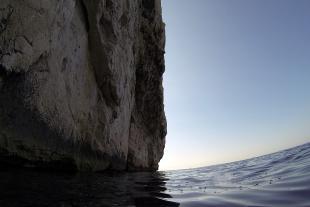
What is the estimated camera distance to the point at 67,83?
10.2 m

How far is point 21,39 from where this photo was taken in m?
7.36

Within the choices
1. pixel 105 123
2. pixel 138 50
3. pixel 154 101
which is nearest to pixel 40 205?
pixel 105 123

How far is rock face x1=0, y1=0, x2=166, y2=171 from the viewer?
7.36 metres

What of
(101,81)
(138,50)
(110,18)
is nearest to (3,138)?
(101,81)

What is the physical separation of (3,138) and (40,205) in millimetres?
3964

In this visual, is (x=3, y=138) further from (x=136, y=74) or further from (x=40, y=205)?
(x=136, y=74)

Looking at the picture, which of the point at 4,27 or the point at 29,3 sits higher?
the point at 29,3

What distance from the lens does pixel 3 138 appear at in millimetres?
7344

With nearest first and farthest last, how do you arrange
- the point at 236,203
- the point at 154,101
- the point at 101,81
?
the point at 236,203
the point at 101,81
the point at 154,101

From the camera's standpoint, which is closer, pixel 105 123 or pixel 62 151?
pixel 62 151

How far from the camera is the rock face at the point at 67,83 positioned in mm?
7355

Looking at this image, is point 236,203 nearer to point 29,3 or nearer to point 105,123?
point 29,3

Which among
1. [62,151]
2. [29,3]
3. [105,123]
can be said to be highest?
[29,3]

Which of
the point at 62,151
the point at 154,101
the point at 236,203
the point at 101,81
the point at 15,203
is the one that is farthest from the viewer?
the point at 154,101
